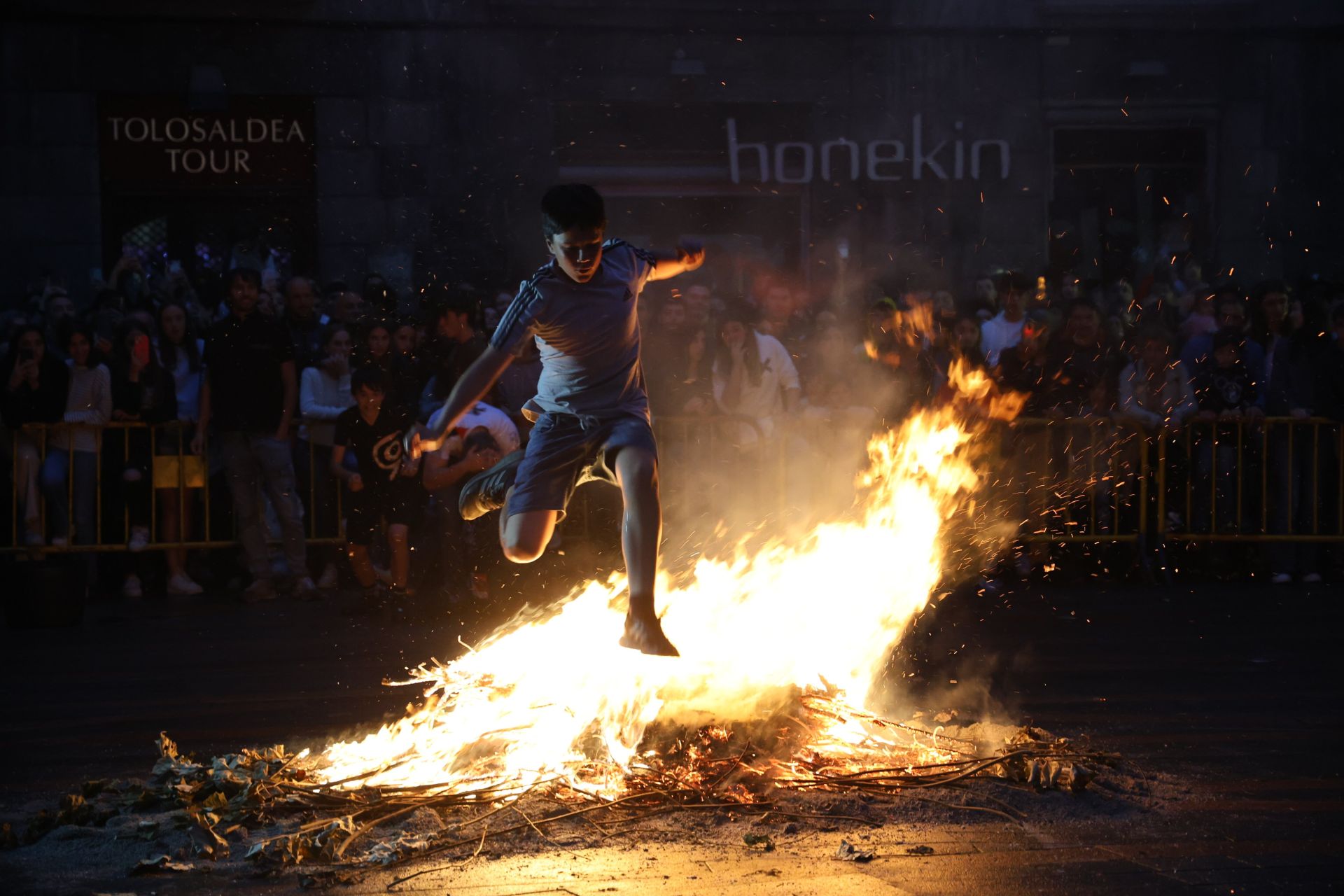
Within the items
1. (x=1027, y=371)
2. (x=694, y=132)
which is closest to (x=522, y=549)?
(x=1027, y=371)

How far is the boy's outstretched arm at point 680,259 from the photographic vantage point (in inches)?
247

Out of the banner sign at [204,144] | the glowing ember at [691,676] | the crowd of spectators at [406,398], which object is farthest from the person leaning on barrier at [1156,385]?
the banner sign at [204,144]

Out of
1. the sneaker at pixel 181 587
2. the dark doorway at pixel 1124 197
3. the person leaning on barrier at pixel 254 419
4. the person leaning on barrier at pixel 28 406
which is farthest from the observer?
the dark doorway at pixel 1124 197

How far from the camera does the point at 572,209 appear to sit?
568 centimetres

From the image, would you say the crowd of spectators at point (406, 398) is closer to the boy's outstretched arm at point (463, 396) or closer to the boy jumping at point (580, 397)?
the boy jumping at point (580, 397)

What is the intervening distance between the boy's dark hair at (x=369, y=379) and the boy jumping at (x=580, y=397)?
377 centimetres

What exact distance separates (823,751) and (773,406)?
544 cm

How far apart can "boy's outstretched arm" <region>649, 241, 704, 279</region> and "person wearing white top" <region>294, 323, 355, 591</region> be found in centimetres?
525

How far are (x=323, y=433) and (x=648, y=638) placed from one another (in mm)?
6073

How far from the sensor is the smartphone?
10906 millimetres

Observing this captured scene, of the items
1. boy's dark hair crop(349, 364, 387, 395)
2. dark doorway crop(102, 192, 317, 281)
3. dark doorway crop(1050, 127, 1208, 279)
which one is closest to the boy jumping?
boy's dark hair crop(349, 364, 387, 395)

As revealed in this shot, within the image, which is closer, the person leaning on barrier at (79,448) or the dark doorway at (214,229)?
the person leaning on barrier at (79,448)

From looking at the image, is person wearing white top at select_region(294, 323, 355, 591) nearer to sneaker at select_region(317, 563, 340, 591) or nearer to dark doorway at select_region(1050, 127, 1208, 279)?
sneaker at select_region(317, 563, 340, 591)

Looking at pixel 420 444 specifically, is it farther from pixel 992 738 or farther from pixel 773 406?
pixel 773 406
